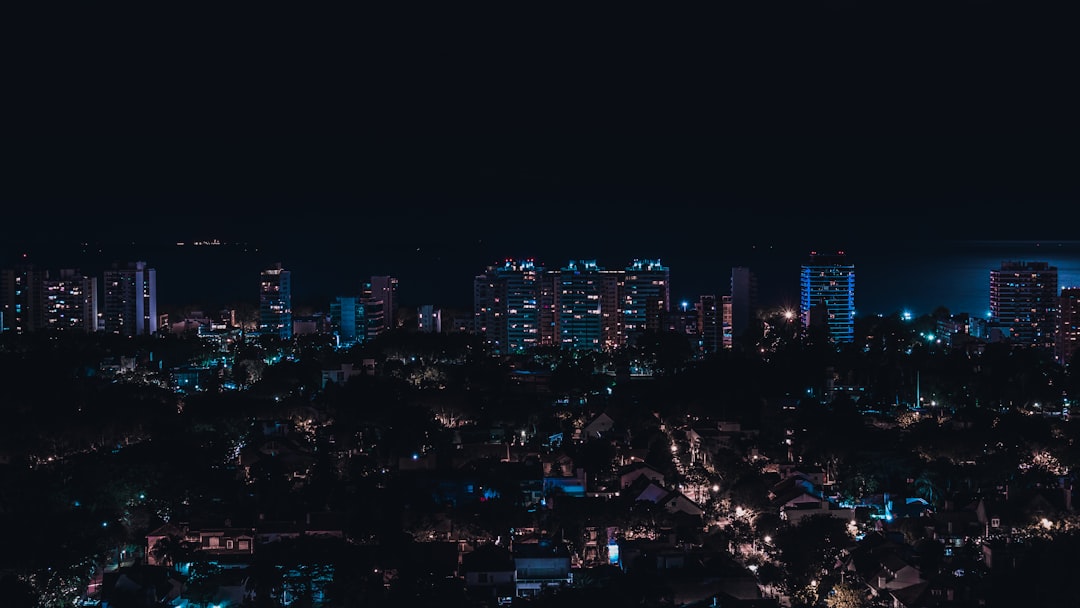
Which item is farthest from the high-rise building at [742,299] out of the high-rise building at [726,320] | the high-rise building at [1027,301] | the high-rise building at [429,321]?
the high-rise building at [429,321]

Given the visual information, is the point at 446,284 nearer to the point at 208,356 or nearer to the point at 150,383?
the point at 208,356

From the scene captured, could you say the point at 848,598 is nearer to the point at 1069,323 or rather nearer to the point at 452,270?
the point at 1069,323

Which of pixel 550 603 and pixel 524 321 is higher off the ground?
pixel 524 321

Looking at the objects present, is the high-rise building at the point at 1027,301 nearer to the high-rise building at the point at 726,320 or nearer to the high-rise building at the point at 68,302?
the high-rise building at the point at 726,320

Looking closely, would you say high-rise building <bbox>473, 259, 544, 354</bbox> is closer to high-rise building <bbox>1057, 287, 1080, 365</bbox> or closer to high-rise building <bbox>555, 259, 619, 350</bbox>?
high-rise building <bbox>555, 259, 619, 350</bbox>

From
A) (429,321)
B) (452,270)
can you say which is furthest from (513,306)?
(452,270)

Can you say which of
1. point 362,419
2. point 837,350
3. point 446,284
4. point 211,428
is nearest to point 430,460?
point 362,419
